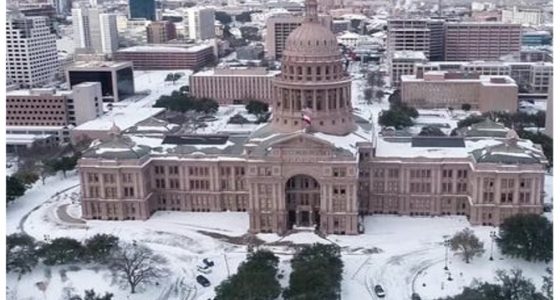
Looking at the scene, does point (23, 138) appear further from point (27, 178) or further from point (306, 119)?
point (306, 119)

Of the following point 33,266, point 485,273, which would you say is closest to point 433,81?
point 485,273

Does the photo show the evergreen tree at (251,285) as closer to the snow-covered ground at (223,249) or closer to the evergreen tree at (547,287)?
the snow-covered ground at (223,249)

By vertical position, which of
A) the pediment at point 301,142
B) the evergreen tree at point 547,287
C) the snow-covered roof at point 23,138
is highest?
the pediment at point 301,142

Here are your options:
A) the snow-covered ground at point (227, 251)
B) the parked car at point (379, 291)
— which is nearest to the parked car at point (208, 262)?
the snow-covered ground at point (227, 251)

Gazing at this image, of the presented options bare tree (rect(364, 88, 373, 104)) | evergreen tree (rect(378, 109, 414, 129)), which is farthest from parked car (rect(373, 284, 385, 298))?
bare tree (rect(364, 88, 373, 104))

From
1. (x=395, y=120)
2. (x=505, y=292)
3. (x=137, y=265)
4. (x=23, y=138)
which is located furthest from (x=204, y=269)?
(x=23, y=138)

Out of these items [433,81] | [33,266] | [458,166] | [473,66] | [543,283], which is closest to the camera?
[543,283]

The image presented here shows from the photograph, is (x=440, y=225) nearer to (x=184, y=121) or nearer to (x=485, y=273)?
(x=485, y=273)
